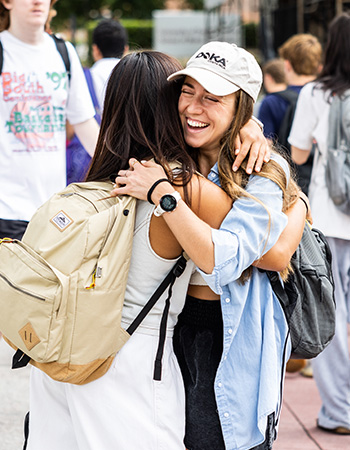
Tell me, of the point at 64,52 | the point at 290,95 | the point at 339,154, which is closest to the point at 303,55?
the point at 290,95

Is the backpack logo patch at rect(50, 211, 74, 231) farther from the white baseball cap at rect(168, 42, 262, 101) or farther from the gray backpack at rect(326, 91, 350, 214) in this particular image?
the gray backpack at rect(326, 91, 350, 214)

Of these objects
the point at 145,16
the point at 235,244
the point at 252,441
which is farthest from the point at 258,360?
the point at 145,16

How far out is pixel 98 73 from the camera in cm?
592

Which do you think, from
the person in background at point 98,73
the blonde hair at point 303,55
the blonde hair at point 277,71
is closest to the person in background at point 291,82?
the blonde hair at point 303,55

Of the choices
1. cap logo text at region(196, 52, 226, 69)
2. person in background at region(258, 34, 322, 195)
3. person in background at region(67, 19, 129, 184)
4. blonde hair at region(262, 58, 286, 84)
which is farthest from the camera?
blonde hair at region(262, 58, 286, 84)

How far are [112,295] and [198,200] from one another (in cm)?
39

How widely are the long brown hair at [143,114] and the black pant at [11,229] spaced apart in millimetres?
1580

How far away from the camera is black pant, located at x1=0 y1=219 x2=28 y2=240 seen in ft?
12.9

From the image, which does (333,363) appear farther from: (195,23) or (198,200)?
(195,23)

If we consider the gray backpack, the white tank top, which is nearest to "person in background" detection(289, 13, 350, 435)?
the gray backpack

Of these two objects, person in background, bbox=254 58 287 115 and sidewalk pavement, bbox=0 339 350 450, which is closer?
sidewalk pavement, bbox=0 339 350 450

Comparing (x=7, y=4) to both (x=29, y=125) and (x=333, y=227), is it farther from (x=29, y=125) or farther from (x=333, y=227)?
(x=333, y=227)

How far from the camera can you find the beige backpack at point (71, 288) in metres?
2.20

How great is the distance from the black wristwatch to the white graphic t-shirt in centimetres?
190
